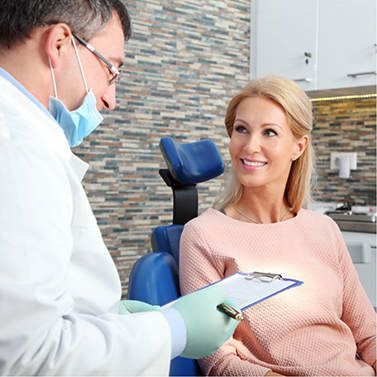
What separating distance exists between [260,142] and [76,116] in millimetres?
686

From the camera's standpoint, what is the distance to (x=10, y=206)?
20.7 inches

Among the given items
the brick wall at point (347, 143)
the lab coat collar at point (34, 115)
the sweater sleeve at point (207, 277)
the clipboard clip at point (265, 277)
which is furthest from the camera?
the brick wall at point (347, 143)

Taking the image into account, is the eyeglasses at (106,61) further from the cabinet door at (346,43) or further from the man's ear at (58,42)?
the cabinet door at (346,43)

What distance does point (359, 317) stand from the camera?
132 cm

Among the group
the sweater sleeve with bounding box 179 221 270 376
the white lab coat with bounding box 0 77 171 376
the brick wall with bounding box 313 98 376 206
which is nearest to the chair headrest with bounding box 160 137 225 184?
the sweater sleeve with bounding box 179 221 270 376

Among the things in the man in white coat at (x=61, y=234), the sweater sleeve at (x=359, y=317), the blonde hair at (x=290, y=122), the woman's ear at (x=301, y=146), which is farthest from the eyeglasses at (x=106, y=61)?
the sweater sleeve at (x=359, y=317)

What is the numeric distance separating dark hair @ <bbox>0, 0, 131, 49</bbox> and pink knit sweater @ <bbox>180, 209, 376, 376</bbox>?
0.70 m

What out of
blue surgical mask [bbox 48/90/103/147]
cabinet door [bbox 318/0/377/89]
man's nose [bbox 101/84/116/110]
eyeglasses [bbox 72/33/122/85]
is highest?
cabinet door [bbox 318/0/377/89]

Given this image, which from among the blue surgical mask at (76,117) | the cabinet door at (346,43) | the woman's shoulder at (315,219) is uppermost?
the cabinet door at (346,43)

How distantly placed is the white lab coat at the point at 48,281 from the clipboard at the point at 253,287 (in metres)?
0.25

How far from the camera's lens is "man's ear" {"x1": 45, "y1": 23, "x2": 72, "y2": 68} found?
736mm

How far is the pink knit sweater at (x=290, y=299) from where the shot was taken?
45.8 inches

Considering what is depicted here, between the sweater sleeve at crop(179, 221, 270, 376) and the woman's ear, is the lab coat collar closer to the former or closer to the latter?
the sweater sleeve at crop(179, 221, 270, 376)

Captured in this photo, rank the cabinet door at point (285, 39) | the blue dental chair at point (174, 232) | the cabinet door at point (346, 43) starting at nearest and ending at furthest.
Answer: the blue dental chair at point (174, 232), the cabinet door at point (346, 43), the cabinet door at point (285, 39)
